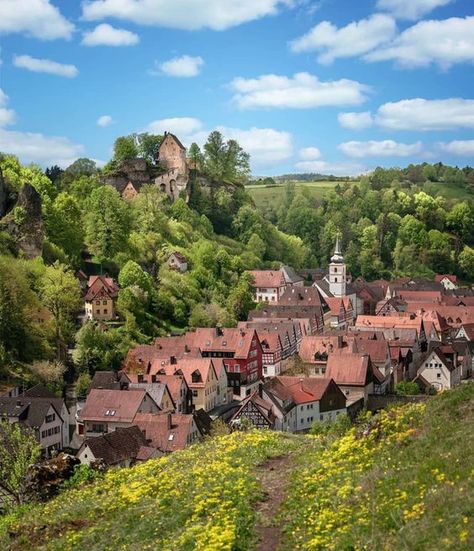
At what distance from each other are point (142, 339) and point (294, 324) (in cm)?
1398

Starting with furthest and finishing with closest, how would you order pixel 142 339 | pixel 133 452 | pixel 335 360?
pixel 142 339
pixel 335 360
pixel 133 452

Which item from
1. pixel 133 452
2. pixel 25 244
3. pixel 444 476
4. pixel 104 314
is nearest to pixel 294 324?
pixel 104 314

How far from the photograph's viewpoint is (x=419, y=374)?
6272cm

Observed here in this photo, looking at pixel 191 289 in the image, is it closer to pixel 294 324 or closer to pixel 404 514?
pixel 294 324

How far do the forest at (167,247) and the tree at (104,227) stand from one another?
0.35 ft

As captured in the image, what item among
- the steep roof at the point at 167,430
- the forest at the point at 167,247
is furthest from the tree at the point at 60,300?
the steep roof at the point at 167,430

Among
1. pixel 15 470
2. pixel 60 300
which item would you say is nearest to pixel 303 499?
pixel 15 470

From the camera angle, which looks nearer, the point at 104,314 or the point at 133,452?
the point at 133,452

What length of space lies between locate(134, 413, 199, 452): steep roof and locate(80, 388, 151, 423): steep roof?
3.40m

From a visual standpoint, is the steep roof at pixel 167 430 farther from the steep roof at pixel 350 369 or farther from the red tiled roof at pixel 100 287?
the red tiled roof at pixel 100 287

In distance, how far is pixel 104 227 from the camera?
73.1 meters

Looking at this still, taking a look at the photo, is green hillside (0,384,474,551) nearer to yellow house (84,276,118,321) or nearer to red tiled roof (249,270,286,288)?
yellow house (84,276,118,321)

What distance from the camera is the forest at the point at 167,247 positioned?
56.8m

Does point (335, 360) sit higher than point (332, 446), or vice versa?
point (332, 446)
